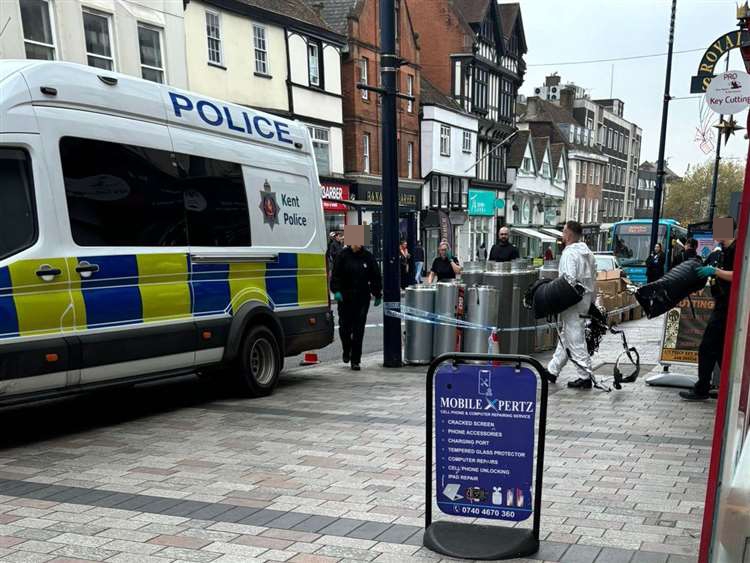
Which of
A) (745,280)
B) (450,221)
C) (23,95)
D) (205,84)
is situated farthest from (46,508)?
(450,221)

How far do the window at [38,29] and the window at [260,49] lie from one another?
26.4 ft

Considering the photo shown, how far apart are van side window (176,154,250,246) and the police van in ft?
0.05

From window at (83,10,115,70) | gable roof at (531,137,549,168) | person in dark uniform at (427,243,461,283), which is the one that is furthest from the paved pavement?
gable roof at (531,137,549,168)

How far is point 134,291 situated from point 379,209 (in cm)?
2550

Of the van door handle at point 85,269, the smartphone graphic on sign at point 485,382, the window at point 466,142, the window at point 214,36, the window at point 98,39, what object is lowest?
the smartphone graphic on sign at point 485,382

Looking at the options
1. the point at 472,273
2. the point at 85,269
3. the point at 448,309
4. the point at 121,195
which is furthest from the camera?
the point at 472,273

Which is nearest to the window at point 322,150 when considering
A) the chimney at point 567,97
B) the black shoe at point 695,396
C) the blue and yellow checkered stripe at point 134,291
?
the blue and yellow checkered stripe at point 134,291

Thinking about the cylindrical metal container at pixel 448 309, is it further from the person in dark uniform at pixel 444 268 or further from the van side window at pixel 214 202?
the van side window at pixel 214 202

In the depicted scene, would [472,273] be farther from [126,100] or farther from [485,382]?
[485,382]

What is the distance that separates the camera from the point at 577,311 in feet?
24.2

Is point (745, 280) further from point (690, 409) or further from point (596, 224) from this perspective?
point (596, 224)

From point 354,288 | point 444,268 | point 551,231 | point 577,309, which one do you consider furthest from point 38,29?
point 551,231

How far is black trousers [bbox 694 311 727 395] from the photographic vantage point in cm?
650

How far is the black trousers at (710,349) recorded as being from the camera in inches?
256
